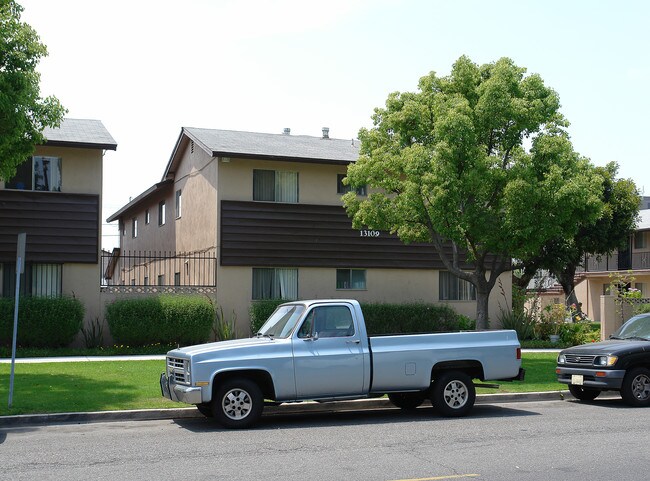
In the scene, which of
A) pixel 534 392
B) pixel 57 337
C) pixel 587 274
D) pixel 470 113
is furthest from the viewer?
pixel 587 274

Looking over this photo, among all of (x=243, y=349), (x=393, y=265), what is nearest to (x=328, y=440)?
(x=243, y=349)

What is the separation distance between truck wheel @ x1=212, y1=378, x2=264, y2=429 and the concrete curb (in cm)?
147

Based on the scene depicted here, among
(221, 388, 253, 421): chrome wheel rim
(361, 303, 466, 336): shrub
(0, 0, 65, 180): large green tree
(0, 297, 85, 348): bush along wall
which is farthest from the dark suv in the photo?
(0, 297, 85, 348): bush along wall

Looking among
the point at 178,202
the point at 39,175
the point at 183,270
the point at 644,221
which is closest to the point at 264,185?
the point at 183,270

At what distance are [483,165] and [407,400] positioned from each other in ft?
25.0

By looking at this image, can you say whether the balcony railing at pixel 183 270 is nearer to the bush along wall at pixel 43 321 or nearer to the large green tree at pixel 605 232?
the bush along wall at pixel 43 321

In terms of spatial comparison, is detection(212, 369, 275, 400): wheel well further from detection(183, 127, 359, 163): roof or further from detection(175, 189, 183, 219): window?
detection(175, 189, 183, 219): window

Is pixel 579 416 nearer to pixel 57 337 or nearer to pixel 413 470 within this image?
pixel 413 470

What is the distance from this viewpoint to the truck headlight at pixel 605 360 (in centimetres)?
1433

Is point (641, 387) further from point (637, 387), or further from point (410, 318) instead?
point (410, 318)

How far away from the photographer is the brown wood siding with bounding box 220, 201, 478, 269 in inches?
1061

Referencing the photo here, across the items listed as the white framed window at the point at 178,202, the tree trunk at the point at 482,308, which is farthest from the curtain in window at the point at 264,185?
the tree trunk at the point at 482,308

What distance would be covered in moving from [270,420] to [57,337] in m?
12.5

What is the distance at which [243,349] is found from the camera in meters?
11.9
